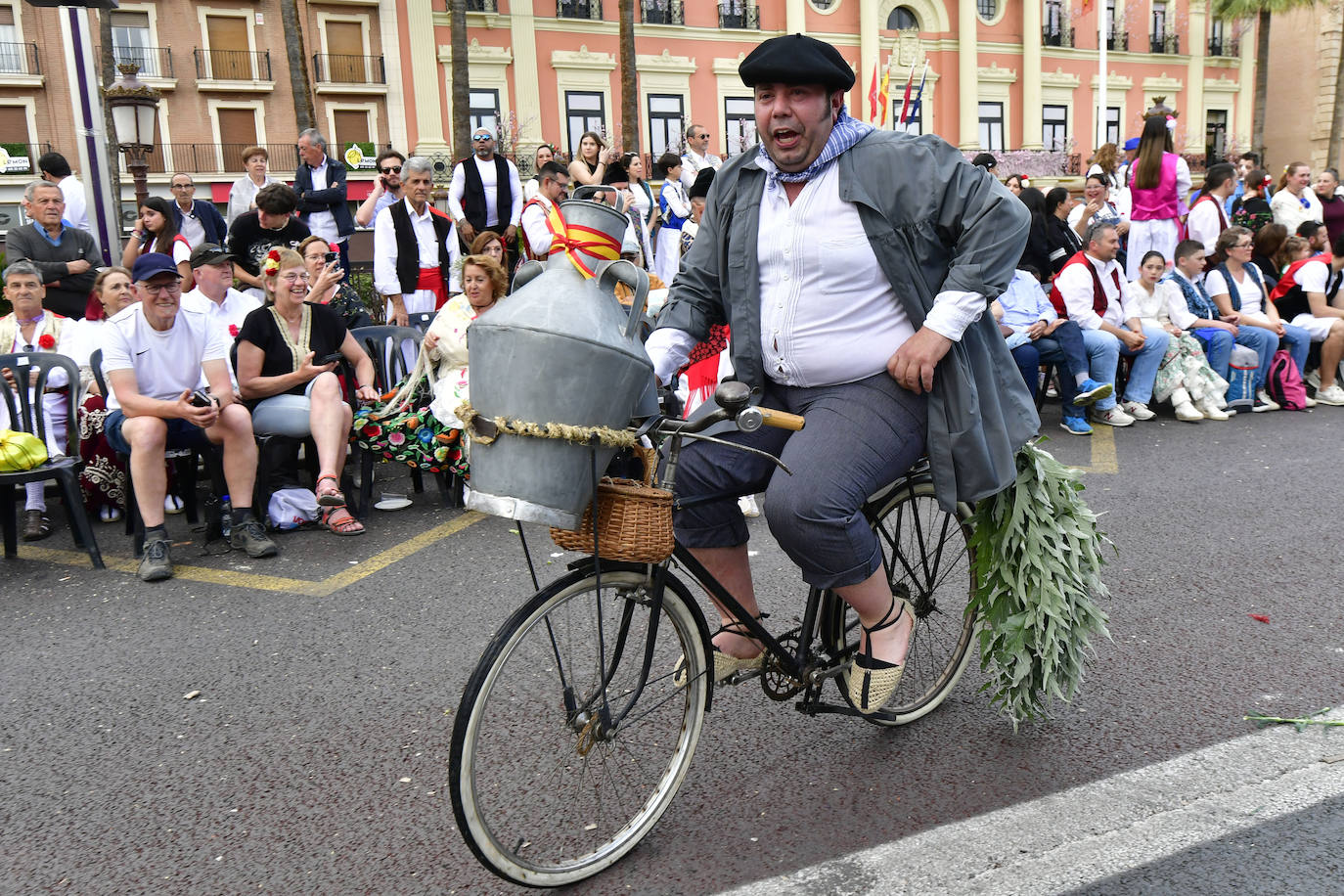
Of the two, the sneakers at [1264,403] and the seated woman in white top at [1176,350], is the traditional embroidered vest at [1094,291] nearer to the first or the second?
the seated woman in white top at [1176,350]

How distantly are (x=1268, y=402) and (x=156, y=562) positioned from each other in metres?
8.41

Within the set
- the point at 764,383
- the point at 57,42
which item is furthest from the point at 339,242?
the point at 57,42

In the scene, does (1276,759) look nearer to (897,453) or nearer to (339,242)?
(897,453)

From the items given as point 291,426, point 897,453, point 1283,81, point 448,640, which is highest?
point 1283,81

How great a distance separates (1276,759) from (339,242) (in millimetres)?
8550

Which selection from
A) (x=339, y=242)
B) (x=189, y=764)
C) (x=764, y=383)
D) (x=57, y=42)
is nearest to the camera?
(x=764, y=383)

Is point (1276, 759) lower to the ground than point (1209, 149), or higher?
lower

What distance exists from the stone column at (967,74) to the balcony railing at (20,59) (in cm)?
3014

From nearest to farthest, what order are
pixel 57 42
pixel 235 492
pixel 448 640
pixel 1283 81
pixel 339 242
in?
pixel 448 640 → pixel 235 492 → pixel 339 242 → pixel 57 42 → pixel 1283 81

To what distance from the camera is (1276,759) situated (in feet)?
10.5

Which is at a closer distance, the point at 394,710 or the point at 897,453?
the point at 897,453

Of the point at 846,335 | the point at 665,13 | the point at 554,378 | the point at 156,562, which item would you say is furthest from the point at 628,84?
the point at 554,378

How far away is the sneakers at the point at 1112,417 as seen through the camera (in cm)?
869

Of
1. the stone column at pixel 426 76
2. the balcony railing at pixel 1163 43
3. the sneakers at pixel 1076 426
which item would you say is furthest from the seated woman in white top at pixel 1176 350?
the balcony railing at pixel 1163 43
